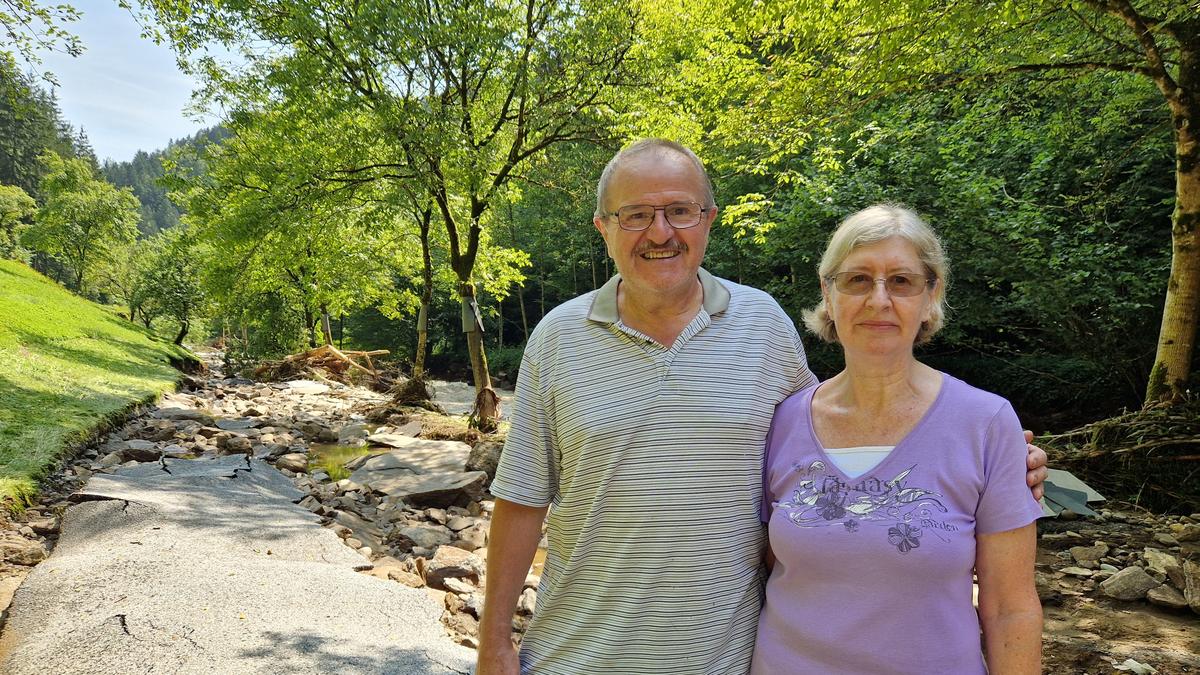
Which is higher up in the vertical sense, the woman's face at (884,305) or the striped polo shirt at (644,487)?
the woman's face at (884,305)

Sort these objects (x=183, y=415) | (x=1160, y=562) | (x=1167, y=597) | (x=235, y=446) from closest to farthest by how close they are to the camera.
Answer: (x=1167, y=597)
(x=1160, y=562)
(x=235, y=446)
(x=183, y=415)

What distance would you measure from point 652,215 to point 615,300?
259 mm

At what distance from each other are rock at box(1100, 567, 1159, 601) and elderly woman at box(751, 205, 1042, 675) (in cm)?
358

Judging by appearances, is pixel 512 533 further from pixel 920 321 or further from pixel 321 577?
pixel 321 577

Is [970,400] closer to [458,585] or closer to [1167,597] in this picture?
[1167,597]

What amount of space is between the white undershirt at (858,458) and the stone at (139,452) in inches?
328

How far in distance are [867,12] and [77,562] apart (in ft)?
25.9

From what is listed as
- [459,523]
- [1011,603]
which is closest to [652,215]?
[1011,603]

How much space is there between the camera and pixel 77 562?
4035 millimetres

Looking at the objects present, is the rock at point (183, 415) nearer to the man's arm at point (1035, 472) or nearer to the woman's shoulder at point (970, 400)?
the woman's shoulder at point (970, 400)

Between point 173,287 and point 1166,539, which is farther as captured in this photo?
point 173,287

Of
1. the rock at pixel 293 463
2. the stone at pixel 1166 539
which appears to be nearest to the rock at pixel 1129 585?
the stone at pixel 1166 539

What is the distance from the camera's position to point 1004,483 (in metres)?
1.39

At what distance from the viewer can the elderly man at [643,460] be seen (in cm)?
159
